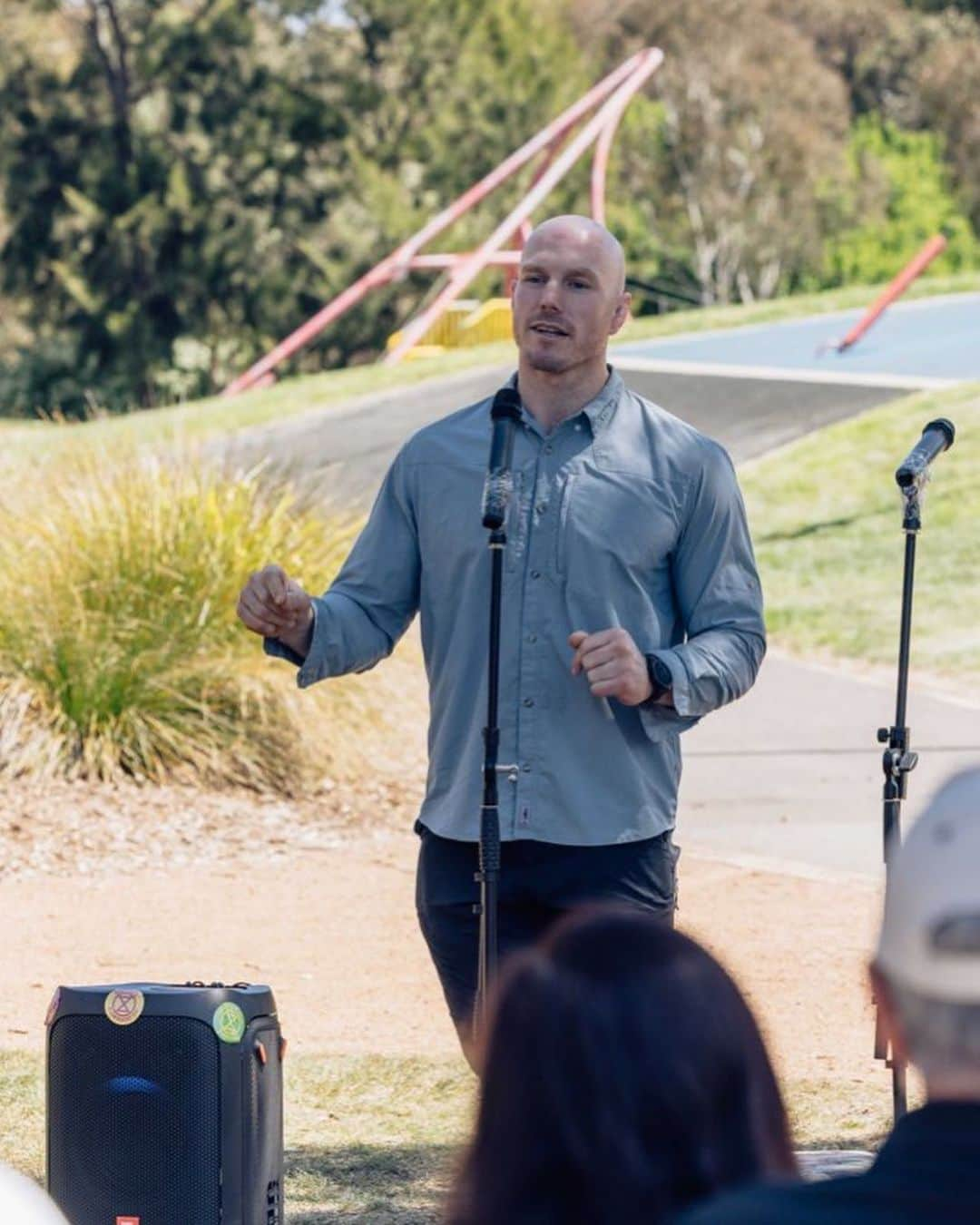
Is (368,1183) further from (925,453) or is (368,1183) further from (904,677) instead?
(925,453)

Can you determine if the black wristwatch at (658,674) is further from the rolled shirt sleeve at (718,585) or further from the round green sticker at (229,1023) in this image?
the round green sticker at (229,1023)

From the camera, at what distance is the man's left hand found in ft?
13.4

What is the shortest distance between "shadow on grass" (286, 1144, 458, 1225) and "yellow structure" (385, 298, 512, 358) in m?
24.1

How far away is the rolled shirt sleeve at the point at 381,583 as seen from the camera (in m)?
4.51

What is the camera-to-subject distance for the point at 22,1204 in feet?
5.57

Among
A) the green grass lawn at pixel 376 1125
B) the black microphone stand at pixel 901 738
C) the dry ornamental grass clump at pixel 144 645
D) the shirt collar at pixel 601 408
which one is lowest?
the green grass lawn at pixel 376 1125

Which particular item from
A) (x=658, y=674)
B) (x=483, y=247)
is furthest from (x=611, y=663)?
(x=483, y=247)

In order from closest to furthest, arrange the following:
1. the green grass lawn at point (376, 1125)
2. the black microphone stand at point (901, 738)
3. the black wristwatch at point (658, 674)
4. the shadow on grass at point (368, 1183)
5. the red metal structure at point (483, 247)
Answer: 1. the black wristwatch at point (658, 674)
2. the black microphone stand at point (901, 738)
3. the shadow on grass at point (368, 1183)
4. the green grass lawn at point (376, 1125)
5. the red metal structure at point (483, 247)

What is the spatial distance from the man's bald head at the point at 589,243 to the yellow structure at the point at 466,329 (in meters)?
25.2

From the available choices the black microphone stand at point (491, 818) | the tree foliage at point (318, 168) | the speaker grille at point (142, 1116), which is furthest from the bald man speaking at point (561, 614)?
the tree foliage at point (318, 168)

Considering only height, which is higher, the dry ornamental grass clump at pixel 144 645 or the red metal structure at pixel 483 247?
the red metal structure at pixel 483 247

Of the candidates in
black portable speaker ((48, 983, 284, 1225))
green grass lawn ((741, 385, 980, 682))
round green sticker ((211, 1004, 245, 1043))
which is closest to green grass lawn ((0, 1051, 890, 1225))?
black portable speaker ((48, 983, 284, 1225))

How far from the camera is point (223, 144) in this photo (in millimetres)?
44250

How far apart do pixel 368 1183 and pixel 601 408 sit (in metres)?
2.19
